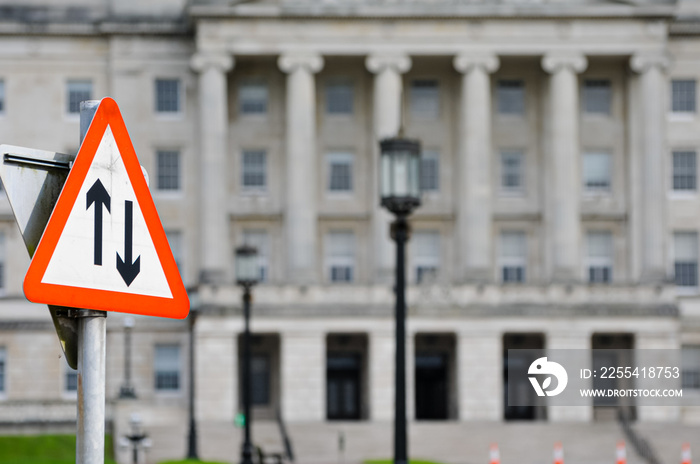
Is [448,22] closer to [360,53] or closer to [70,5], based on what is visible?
[360,53]

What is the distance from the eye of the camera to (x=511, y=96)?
63.4 metres

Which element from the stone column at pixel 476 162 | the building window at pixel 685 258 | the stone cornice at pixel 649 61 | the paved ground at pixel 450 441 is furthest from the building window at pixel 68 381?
the stone cornice at pixel 649 61

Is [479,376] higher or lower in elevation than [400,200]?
lower

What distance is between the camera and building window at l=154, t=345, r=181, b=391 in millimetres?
62656

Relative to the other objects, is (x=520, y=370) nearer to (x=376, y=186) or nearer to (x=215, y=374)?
(x=376, y=186)

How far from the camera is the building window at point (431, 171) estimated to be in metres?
63.3

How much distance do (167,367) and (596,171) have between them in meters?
21.7

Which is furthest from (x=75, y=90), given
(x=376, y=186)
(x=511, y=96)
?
(x=511, y=96)

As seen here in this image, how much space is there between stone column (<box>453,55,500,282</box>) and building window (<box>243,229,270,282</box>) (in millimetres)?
9320

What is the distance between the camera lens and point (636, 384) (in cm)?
6044

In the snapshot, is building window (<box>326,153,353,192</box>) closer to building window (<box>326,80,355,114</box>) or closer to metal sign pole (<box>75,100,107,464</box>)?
building window (<box>326,80,355,114</box>)

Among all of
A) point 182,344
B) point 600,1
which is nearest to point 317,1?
point 600,1

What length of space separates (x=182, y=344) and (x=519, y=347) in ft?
50.3

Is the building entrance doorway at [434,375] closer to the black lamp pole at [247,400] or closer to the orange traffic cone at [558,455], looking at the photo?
the orange traffic cone at [558,455]
